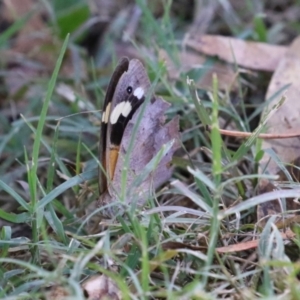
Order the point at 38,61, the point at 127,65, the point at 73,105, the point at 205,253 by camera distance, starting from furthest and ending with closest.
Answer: the point at 38,61 < the point at 73,105 < the point at 127,65 < the point at 205,253

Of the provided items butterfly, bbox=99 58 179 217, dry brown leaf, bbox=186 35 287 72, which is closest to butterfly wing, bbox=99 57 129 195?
butterfly, bbox=99 58 179 217

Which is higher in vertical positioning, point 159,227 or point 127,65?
point 127,65

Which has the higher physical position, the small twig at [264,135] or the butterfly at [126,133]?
the butterfly at [126,133]

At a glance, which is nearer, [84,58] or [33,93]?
[33,93]

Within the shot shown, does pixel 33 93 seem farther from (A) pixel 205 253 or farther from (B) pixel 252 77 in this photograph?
(A) pixel 205 253

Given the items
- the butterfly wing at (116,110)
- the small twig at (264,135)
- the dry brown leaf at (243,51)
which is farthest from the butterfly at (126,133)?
the dry brown leaf at (243,51)

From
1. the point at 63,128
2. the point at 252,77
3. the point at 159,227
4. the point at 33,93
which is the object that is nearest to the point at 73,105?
the point at 63,128

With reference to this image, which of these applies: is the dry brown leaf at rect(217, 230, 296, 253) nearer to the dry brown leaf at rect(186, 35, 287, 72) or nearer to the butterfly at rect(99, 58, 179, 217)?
the butterfly at rect(99, 58, 179, 217)

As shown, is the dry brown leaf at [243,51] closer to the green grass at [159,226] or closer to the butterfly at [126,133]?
the green grass at [159,226]
